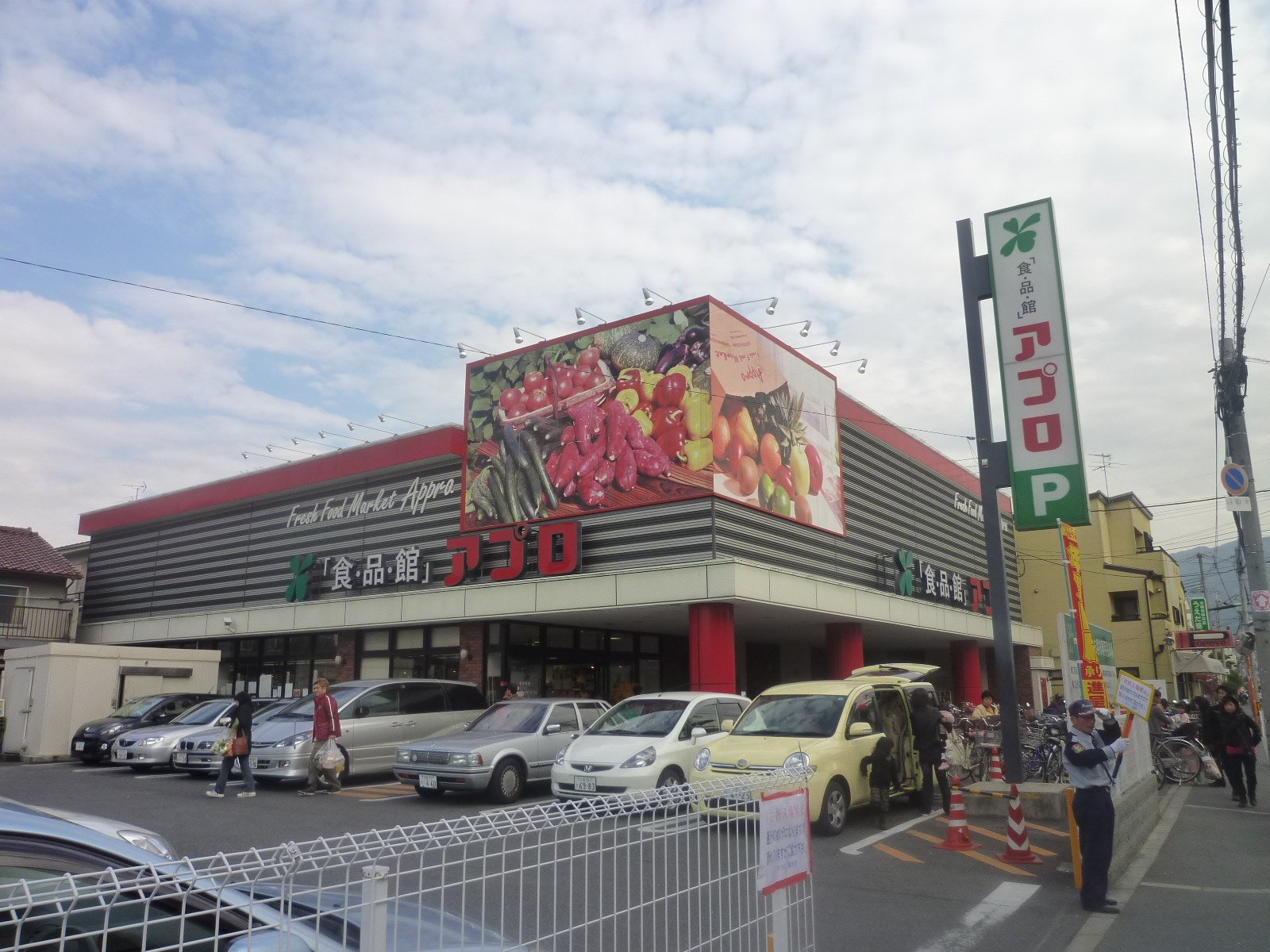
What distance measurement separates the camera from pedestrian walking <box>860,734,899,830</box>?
437 inches

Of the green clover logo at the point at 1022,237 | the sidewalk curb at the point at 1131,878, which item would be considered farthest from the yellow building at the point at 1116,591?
the green clover logo at the point at 1022,237

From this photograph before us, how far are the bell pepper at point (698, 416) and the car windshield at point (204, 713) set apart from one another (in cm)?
1112

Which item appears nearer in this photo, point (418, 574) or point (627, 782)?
point (627, 782)

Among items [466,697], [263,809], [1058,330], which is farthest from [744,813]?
[466,697]

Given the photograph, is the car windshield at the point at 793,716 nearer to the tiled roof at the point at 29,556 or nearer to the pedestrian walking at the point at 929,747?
the pedestrian walking at the point at 929,747

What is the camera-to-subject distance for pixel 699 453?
19.7m

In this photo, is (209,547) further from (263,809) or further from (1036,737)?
(1036,737)

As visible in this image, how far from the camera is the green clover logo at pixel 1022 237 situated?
12.5 m

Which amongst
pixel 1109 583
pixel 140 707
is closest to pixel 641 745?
pixel 140 707

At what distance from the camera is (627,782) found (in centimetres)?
1179

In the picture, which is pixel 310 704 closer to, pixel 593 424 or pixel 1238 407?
pixel 593 424

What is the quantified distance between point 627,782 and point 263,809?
5088 mm

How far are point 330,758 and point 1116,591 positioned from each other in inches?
1499

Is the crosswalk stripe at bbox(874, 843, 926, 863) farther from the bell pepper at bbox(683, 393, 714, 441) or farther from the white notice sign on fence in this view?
the bell pepper at bbox(683, 393, 714, 441)
